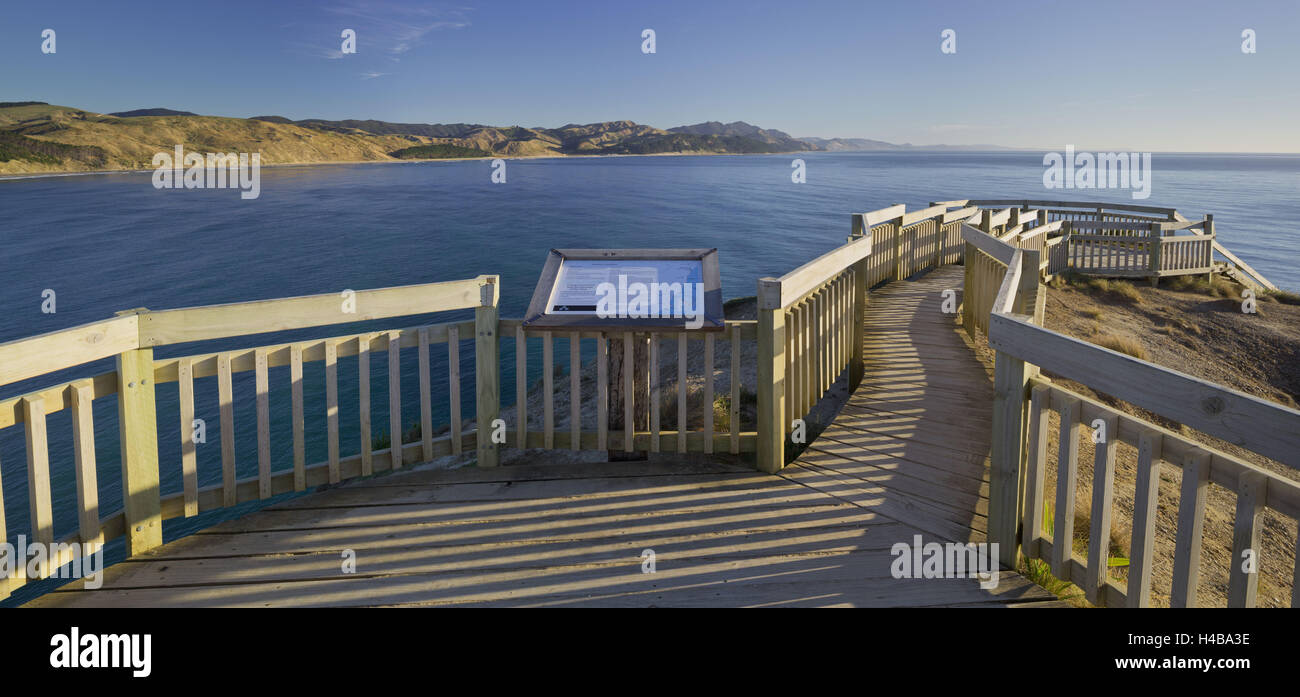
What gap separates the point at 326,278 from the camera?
27.6 meters

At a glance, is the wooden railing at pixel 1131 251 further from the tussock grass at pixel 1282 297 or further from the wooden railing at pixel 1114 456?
the wooden railing at pixel 1114 456

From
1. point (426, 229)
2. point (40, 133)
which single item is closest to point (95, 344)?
point (426, 229)

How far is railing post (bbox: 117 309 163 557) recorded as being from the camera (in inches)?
144

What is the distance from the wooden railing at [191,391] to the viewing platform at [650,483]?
0.01 m

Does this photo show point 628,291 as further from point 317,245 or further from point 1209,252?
point 317,245

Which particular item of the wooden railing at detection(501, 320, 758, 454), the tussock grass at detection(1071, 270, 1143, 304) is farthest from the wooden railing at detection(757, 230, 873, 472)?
the tussock grass at detection(1071, 270, 1143, 304)

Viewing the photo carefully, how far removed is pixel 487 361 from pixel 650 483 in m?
1.34

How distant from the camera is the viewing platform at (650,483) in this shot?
2.97 meters

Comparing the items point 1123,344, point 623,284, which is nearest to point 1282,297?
point 1123,344

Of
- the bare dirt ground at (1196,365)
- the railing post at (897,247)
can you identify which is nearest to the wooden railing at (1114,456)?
the bare dirt ground at (1196,365)

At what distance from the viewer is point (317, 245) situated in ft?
117

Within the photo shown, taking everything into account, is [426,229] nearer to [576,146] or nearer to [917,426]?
[917,426]

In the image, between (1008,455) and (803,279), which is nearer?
(1008,455)

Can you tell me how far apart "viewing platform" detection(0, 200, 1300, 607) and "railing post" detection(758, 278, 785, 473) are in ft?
0.05
